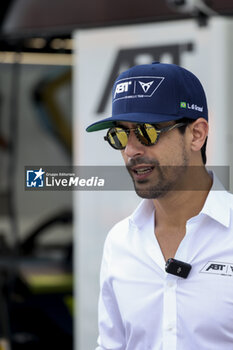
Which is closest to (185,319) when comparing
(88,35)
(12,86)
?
(88,35)

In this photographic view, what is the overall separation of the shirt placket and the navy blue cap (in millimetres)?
263

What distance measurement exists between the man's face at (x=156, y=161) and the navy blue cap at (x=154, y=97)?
0.08ft

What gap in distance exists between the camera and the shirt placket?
117 centimetres

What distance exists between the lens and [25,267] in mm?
4109

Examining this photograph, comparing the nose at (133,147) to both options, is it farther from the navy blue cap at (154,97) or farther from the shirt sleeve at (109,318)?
the shirt sleeve at (109,318)

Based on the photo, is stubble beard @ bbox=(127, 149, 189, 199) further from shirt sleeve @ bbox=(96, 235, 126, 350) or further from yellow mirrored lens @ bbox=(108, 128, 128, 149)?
shirt sleeve @ bbox=(96, 235, 126, 350)

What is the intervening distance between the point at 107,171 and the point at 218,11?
4.58 ft

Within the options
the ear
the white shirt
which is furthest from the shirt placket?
Result: the ear

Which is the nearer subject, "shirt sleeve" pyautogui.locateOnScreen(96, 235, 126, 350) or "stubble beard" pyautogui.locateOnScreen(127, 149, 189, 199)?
"stubble beard" pyautogui.locateOnScreen(127, 149, 189, 199)

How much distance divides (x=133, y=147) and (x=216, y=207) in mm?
176

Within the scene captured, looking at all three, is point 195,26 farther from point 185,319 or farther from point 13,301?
point 13,301

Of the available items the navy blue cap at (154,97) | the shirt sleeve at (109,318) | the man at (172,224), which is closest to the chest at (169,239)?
the man at (172,224)

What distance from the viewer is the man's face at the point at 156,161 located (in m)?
1.11

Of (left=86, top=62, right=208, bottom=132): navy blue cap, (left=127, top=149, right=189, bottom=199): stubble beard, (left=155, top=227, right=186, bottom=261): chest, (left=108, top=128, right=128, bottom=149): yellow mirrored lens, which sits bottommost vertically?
(left=155, top=227, right=186, bottom=261): chest
